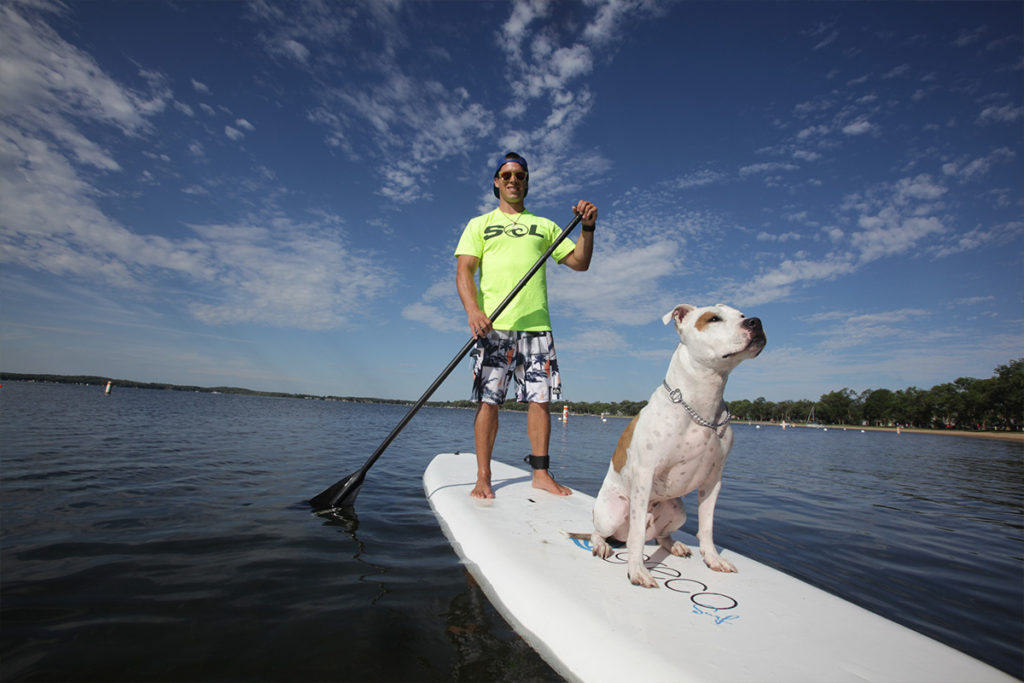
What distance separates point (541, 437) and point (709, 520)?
2.00m

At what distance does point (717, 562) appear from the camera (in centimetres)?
252

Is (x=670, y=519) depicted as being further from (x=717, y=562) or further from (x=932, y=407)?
(x=932, y=407)

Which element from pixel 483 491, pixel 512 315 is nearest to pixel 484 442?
pixel 483 491

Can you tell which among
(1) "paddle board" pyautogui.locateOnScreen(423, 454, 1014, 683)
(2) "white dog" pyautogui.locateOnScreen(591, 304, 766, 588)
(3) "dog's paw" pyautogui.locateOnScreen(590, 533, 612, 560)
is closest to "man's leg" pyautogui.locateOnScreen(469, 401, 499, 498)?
(1) "paddle board" pyautogui.locateOnScreen(423, 454, 1014, 683)

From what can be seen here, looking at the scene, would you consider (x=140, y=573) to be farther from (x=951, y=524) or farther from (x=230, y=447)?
(x=951, y=524)

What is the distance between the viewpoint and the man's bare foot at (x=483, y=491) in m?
4.05

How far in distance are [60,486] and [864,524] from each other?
967 centimetres

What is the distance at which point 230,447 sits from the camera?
9.12 meters

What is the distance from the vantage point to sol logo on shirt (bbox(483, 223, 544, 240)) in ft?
14.4

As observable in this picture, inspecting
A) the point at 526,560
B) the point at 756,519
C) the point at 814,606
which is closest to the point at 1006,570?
the point at 756,519

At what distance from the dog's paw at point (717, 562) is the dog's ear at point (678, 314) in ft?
4.72

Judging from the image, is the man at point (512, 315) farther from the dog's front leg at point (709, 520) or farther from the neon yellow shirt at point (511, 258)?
the dog's front leg at point (709, 520)

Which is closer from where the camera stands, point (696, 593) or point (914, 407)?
point (696, 593)

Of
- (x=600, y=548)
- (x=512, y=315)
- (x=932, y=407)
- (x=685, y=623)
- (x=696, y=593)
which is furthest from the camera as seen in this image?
(x=932, y=407)
